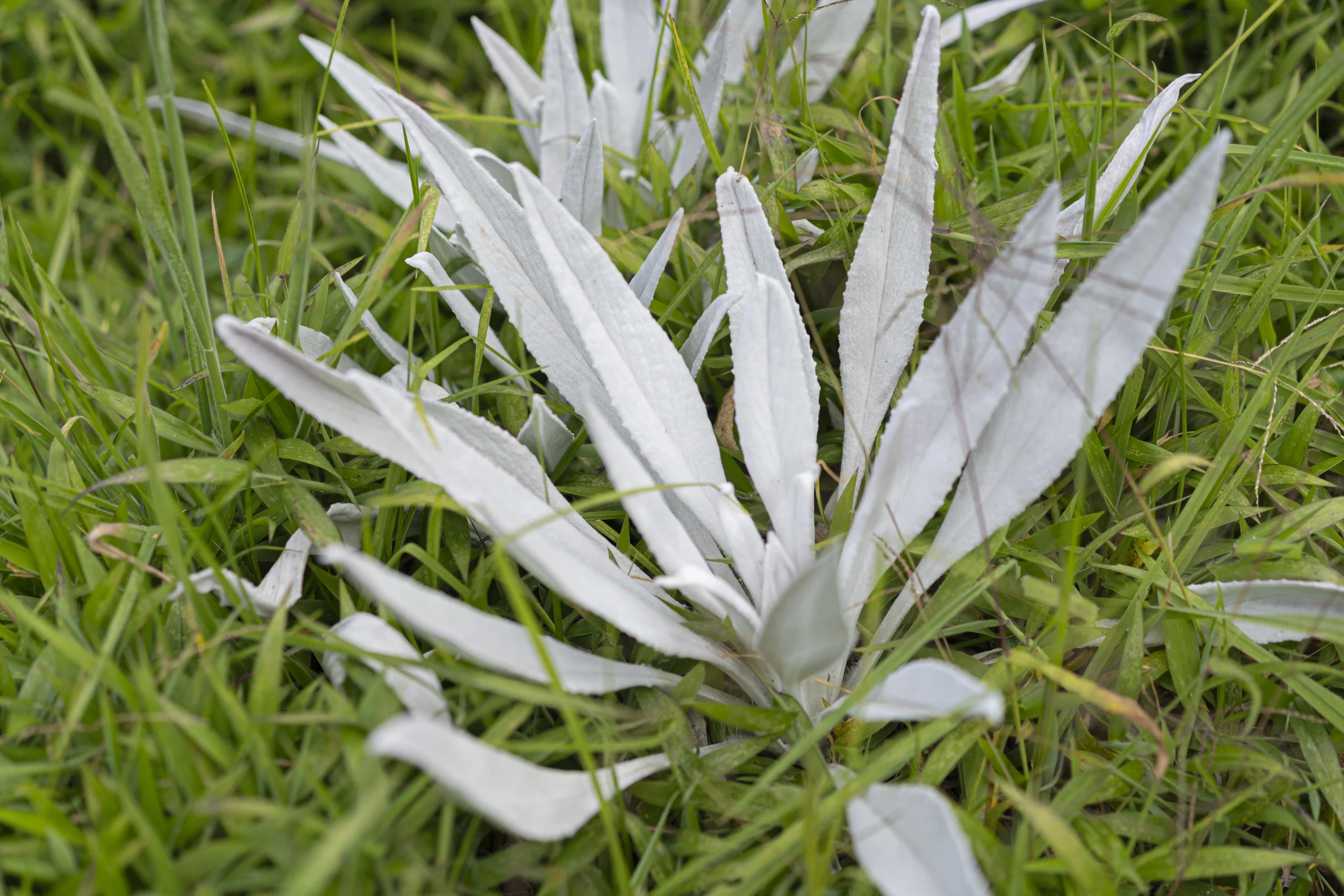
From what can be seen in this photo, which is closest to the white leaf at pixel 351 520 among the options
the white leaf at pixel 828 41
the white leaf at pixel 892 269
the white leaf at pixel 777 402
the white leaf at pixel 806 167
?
the white leaf at pixel 777 402

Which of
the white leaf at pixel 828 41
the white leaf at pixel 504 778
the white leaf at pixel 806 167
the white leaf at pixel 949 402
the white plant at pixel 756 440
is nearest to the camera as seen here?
the white leaf at pixel 504 778

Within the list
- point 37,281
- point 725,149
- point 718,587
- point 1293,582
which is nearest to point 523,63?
point 725,149

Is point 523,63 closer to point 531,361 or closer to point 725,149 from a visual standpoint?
point 725,149

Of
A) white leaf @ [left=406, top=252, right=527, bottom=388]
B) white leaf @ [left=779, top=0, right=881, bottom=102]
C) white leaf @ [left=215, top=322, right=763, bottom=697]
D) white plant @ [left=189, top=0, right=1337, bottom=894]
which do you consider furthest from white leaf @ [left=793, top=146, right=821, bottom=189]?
white leaf @ [left=215, top=322, right=763, bottom=697]

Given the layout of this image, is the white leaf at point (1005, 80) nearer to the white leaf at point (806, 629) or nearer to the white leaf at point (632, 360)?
the white leaf at point (632, 360)

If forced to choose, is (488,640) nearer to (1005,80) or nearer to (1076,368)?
(1076,368)

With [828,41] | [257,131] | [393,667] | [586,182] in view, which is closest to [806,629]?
[393,667]

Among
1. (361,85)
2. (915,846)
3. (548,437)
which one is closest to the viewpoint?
(915,846)
